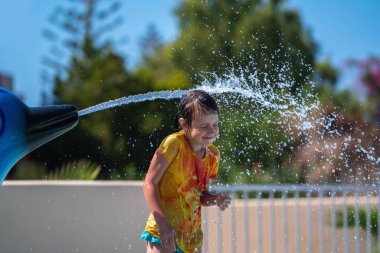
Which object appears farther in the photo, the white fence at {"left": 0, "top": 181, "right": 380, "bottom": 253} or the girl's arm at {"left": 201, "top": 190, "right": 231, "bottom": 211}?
the white fence at {"left": 0, "top": 181, "right": 380, "bottom": 253}

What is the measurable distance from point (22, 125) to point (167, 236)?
0.75 metres

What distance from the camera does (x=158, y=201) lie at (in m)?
3.05

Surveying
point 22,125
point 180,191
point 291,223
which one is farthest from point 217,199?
point 291,223

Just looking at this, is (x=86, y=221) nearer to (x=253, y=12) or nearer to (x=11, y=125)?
(x=11, y=125)

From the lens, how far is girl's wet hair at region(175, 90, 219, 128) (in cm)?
317

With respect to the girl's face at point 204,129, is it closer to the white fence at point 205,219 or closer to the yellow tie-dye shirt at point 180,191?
the yellow tie-dye shirt at point 180,191

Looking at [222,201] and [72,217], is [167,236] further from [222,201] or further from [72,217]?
[72,217]

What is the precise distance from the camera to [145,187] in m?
3.07

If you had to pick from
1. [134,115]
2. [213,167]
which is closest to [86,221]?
[213,167]

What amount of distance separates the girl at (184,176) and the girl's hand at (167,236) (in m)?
0.06

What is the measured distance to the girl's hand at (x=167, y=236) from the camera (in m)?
2.96

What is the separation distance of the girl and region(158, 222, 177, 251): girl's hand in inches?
2.2

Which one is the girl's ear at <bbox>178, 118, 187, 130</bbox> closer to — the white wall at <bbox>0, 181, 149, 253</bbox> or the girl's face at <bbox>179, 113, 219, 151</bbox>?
the girl's face at <bbox>179, 113, 219, 151</bbox>

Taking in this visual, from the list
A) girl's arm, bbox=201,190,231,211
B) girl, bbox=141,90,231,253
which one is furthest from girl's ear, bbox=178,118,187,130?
girl's arm, bbox=201,190,231,211
